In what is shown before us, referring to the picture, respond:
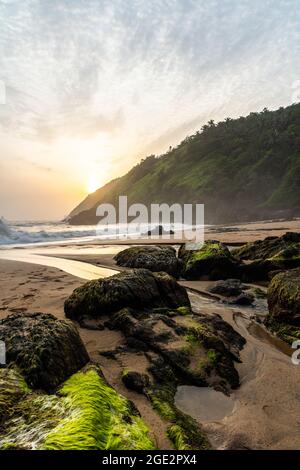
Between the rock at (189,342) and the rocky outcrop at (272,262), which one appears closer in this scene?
the rock at (189,342)

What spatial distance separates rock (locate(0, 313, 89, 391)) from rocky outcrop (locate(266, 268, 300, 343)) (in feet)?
10.1

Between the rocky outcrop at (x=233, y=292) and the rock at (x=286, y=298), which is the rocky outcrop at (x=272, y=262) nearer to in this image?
the rocky outcrop at (x=233, y=292)

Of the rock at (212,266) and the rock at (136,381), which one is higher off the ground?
the rock at (212,266)

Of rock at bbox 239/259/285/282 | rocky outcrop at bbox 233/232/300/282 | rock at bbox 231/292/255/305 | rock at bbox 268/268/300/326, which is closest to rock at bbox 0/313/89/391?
Answer: rock at bbox 268/268/300/326

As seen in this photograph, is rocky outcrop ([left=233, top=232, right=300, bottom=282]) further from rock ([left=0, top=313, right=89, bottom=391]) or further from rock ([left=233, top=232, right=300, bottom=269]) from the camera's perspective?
rock ([left=0, top=313, right=89, bottom=391])

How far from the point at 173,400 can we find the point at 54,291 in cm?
455

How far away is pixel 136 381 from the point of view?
9.80 feet

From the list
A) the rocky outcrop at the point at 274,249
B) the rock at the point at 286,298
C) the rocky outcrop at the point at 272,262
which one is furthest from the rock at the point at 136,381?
the rocky outcrop at the point at 274,249

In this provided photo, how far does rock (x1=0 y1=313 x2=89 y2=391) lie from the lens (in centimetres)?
268

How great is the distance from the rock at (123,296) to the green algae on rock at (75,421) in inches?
79.0

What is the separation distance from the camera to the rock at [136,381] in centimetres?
294

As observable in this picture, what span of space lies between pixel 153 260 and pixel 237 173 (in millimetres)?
60240

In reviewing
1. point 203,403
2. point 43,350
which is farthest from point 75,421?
point 203,403
